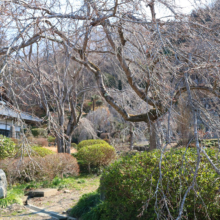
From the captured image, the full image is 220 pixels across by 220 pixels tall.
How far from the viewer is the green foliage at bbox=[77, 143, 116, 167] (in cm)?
1056

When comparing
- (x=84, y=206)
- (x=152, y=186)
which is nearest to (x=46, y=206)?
(x=84, y=206)

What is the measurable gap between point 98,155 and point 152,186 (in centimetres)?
718

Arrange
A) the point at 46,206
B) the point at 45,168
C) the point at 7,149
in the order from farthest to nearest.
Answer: the point at 7,149, the point at 45,168, the point at 46,206

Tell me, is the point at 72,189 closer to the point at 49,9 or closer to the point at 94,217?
the point at 94,217

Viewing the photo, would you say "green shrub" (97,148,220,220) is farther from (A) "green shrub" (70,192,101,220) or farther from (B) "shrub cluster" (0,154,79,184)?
(B) "shrub cluster" (0,154,79,184)

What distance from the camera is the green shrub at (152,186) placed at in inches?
131

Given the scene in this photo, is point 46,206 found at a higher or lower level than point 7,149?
lower

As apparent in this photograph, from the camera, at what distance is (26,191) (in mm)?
7617

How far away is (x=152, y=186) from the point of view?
11.5 ft

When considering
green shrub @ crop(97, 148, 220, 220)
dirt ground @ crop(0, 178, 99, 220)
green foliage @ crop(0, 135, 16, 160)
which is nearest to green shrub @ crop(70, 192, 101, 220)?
dirt ground @ crop(0, 178, 99, 220)

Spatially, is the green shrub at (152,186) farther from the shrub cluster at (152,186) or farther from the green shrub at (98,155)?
the green shrub at (98,155)

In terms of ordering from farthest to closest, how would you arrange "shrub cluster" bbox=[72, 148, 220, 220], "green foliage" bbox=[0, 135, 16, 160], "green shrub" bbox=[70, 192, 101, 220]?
1. "green foliage" bbox=[0, 135, 16, 160]
2. "green shrub" bbox=[70, 192, 101, 220]
3. "shrub cluster" bbox=[72, 148, 220, 220]

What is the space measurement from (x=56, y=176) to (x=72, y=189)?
3.80 feet

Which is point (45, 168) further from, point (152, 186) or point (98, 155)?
point (152, 186)
